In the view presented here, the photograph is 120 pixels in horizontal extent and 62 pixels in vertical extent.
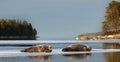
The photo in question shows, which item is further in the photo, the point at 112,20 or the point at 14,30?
the point at 14,30

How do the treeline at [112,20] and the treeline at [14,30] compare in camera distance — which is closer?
the treeline at [112,20]

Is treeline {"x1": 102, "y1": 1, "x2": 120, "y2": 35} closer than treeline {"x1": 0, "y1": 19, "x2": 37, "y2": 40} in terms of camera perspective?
Yes

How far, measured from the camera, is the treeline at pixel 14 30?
192 m

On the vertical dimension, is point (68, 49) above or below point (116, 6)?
below

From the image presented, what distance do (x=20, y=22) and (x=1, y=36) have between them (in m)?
10.8

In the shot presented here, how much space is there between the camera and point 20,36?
198375mm

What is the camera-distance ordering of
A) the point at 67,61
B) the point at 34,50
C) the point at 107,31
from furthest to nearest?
the point at 107,31 < the point at 34,50 < the point at 67,61

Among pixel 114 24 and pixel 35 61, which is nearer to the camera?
pixel 35 61

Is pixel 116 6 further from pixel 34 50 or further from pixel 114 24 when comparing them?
pixel 34 50

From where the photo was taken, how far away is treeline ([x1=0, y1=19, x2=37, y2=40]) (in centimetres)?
19200

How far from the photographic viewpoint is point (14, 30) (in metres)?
194

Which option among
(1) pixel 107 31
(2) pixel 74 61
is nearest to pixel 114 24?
(1) pixel 107 31

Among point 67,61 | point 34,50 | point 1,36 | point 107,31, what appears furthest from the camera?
point 1,36

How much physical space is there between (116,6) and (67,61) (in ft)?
372
